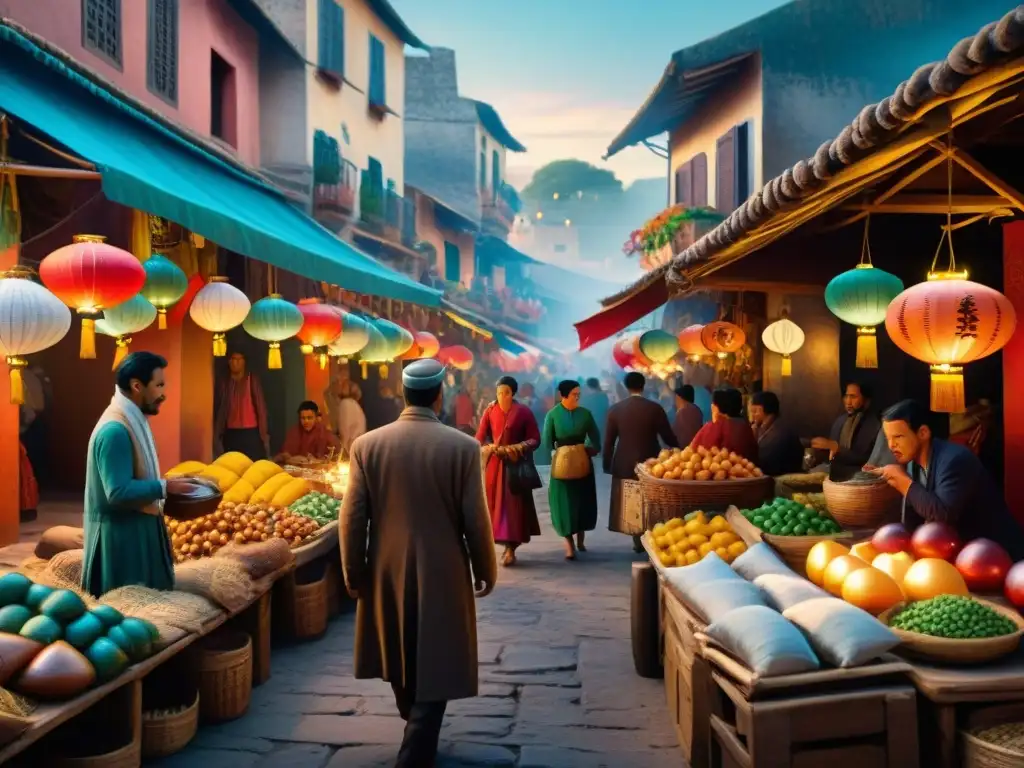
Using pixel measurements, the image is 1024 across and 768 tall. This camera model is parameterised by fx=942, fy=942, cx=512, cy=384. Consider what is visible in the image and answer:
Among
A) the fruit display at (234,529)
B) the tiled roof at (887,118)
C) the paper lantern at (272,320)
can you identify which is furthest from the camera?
the paper lantern at (272,320)

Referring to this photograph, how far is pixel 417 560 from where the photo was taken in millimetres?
4547

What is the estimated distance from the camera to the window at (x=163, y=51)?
12352 mm

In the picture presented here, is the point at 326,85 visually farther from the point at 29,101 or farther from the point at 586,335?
the point at 29,101

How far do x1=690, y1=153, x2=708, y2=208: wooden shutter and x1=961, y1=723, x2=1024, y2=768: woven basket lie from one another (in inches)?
643

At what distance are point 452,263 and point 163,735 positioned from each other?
90.8 feet

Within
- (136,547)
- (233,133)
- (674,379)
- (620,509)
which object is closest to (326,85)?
(233,133)

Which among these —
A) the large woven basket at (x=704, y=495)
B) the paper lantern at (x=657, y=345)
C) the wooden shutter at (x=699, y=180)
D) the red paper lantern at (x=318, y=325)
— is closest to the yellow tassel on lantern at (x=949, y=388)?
the large woven basket at (x=704, y=495)

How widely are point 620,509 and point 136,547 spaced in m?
6.29

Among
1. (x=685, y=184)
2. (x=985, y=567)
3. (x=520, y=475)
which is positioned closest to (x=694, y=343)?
(x=520, y=475)

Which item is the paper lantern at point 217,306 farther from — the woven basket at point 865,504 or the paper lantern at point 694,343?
the paper lantern at point 694,343

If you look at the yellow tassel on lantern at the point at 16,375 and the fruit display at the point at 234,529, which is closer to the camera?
the yellow tassel on lantern at the point at 16,375

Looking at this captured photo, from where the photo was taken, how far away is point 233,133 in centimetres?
1590

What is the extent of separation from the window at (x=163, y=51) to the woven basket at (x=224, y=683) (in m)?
9.32

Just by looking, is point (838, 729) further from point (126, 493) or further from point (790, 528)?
point (126, 493)
